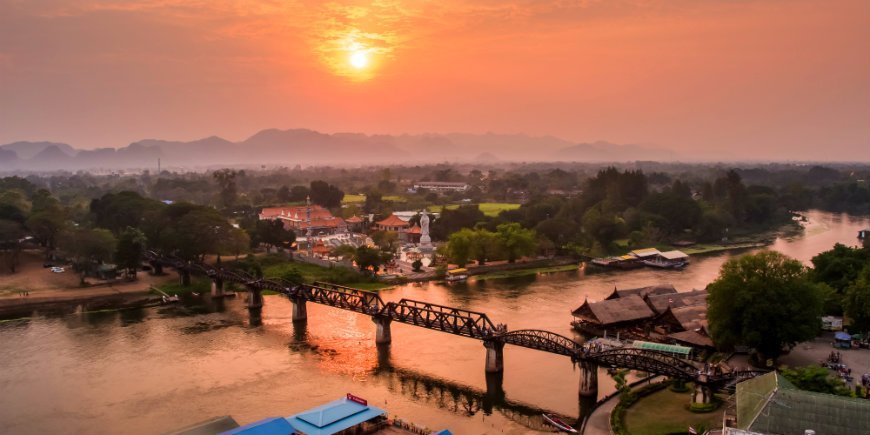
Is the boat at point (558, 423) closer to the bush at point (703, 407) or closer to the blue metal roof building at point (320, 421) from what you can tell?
the bush at point (703, 407)

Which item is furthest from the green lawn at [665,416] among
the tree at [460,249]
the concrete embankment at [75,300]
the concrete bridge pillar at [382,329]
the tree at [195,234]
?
the tree at [195,234]

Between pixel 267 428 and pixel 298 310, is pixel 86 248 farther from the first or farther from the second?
pixel 267 428

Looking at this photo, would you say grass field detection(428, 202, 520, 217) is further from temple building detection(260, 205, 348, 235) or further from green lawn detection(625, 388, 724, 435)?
green lawn detection(625, 388, 724, 435)

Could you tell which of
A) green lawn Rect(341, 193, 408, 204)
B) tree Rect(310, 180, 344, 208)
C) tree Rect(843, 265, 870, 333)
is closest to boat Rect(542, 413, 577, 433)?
tree Rect(843, 265, 870, 333)

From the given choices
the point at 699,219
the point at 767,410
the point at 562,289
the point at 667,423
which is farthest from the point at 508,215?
the point at 767,410

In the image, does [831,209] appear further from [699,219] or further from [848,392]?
[848,392]

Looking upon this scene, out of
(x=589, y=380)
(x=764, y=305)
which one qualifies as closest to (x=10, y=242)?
(x=589, y=380)
